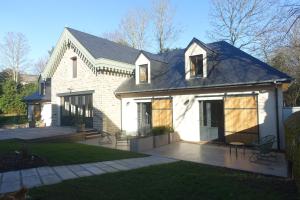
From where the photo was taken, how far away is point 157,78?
18.9 m

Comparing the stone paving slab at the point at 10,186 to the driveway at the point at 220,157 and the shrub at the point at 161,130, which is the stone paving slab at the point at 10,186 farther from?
the shrub at the point at 161,130


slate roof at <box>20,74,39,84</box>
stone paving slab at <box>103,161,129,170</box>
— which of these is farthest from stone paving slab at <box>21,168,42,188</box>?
slate roof at <box>20,74,39,84</box>

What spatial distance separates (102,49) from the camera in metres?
21.5

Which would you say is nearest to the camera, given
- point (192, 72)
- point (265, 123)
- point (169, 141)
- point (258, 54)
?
point (265, 123)

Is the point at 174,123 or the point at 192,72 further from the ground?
the point at 192,72

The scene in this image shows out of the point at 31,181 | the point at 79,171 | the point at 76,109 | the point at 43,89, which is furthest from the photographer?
the point at 43,89

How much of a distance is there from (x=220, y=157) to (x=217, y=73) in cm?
589

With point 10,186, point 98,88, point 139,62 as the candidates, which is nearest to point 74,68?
point 98,88

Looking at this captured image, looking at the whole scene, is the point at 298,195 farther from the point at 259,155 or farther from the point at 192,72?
the point at 192,72

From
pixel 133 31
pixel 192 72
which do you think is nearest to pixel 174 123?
pixel 192 72

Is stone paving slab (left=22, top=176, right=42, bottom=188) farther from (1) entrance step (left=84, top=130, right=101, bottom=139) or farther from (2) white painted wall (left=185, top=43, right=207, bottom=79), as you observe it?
(2) white painted wall (left=185, top=43, right=207, bottom=79)

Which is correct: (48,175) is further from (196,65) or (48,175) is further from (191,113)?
(196,65)

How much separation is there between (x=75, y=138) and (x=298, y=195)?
14.1 meters

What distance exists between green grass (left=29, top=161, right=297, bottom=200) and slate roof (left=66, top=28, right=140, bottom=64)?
1313 cm
